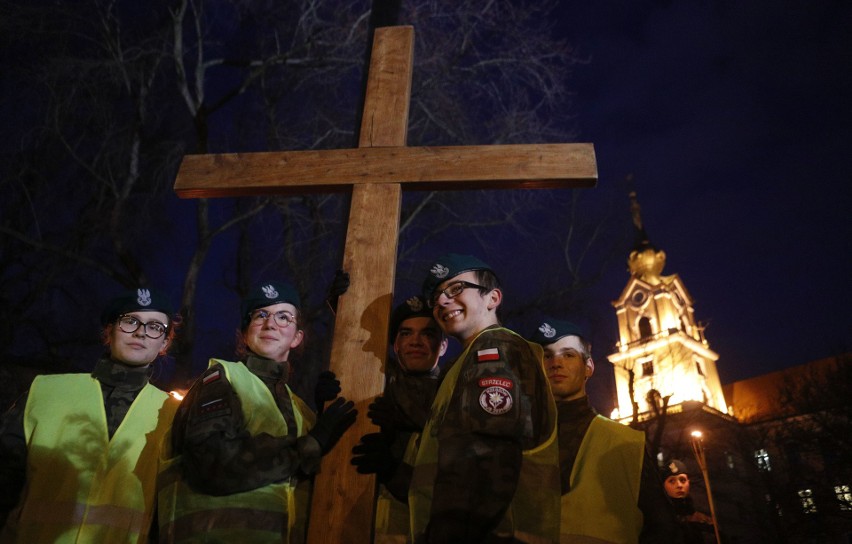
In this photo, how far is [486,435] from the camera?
6.38 feet

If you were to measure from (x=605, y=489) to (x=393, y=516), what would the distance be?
1.09 meters

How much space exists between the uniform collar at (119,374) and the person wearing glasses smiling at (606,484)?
222 cm

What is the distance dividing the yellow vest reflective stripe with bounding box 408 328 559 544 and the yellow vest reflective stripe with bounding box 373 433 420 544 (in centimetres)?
55

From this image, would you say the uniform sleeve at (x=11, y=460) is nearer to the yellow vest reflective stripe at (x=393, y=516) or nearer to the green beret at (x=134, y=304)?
the green beret at (x=134, y=304)

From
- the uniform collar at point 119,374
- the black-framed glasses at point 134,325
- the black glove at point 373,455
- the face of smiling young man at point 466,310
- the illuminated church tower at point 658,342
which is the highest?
the illuminated church tower at point 658,342

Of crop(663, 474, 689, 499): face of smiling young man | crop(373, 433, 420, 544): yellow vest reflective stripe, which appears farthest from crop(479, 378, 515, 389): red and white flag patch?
crop(663, 474, 689, 499): face of smiling young man

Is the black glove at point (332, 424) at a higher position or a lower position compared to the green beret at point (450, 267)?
lower

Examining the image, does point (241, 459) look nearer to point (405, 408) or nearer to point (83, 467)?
point (405, 408)

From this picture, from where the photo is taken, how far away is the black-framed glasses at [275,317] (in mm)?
3016

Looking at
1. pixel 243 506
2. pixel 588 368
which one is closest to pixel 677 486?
pixel 588 368

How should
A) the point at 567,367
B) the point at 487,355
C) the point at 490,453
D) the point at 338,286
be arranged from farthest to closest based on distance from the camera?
the point at 567,367
the point at 338,286
the point at 487,355
the point at 490,453

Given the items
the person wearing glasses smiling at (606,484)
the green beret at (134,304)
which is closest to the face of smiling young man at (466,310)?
the person wearing glasses smiling at (606,484)

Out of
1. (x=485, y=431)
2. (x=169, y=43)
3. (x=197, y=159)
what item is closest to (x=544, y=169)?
(x=485, y=431)

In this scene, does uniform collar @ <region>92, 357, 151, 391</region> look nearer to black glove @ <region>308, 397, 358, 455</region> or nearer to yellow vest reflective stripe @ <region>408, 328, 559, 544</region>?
black glove @ <region>308, 397, 358, 455</region>
